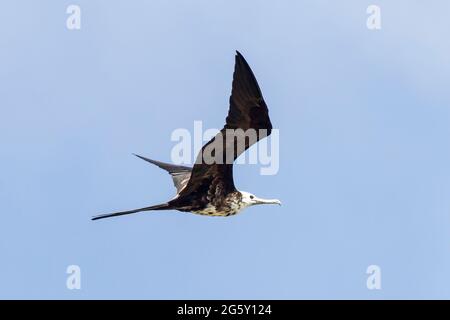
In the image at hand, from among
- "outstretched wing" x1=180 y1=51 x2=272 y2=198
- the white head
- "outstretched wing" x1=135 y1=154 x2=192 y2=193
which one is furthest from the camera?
"outstretched wing" x1=135 y1=154 x2=192 y2=193

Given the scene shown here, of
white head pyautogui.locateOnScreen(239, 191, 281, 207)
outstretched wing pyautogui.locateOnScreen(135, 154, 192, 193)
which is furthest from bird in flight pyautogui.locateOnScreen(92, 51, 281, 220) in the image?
outstretched wing pyautogui.locateOnScreen(135, 154, 192, 193)

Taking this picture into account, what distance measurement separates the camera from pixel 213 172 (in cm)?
2052

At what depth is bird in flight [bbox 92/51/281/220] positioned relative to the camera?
1933cm

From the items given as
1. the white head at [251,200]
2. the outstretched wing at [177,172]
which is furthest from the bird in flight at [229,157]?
the outstretched wing at [177,172]

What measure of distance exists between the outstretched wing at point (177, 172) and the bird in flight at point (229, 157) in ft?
2.39

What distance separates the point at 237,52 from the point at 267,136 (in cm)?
181

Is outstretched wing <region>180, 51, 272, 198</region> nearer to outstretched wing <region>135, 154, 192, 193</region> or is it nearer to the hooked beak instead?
the hooked beak

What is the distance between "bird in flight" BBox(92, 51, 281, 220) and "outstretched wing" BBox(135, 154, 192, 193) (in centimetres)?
73

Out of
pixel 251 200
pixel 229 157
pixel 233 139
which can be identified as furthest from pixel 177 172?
pixel 233 139

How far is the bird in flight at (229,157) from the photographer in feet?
63.4

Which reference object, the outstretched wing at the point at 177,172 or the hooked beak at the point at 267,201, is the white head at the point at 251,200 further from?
the outstretched wing at the point at 177,172

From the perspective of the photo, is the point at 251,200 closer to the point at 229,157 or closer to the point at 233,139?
the point at 229,157

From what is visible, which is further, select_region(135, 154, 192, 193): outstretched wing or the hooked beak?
select_region(135, 154, 192, 193): outstretched wing

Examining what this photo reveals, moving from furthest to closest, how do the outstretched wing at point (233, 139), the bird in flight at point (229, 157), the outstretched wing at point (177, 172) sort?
1. the outstretched wing at point (177, 172)
2. the bird in flight at point (229, 157)
3. the outstretched wing at point (233, 139)
